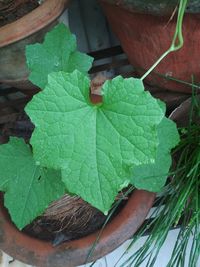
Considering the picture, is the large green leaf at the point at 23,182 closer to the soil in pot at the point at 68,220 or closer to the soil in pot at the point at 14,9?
the soil in pot at the point at 68,220

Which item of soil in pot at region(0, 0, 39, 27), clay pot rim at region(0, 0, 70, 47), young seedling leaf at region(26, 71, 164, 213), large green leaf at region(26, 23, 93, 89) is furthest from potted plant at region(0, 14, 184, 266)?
soil in pot at region(0, 0, 39, 27)

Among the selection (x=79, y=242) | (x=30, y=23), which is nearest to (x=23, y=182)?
(x=79, y=242)

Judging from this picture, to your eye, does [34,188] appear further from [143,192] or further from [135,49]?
[135,49]

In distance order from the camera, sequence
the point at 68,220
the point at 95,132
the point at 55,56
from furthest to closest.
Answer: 1. the point at 68,220
2. the point at 55,56
3. the point at 95,132

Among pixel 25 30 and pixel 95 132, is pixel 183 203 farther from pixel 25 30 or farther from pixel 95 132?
pixel 25 30

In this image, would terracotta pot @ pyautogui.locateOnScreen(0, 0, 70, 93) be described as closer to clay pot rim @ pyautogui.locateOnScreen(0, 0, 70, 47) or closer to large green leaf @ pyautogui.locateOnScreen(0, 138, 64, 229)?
clay pot rim @ pyautogui.locateOnScreen(0, 0, 70, 47)

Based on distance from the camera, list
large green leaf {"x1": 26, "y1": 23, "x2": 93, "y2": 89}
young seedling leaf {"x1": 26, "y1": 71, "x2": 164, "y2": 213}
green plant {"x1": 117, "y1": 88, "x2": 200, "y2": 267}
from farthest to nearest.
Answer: green plant {"x1": 117, "y1": 88, "x2": 200, "y2": 267}, large green leaf {"x1": 26, "y1": 23, "x2": 93, "y2": 89}, young seedling leaf {"x1": 26, "y1": 71, "x2": 164, "y2": 213}
